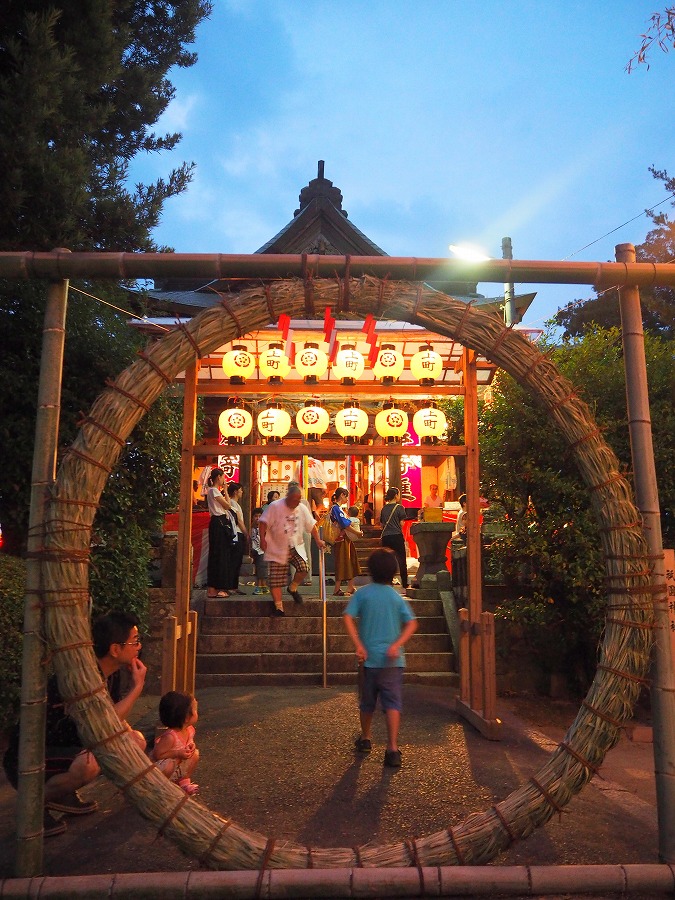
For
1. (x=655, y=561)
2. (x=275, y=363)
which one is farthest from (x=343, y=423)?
(x=655, y=561)

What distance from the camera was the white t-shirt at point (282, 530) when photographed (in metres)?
9.48

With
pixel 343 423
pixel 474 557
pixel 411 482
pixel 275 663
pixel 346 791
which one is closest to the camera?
pixel 346 791

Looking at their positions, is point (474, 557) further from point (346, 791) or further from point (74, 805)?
point (74, 805)

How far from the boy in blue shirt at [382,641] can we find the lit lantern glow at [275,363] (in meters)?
2.73

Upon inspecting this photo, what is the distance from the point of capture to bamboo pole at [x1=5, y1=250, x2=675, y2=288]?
3.94m

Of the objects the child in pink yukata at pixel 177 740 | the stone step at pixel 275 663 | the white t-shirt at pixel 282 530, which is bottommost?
the stone step at pixel 275 663

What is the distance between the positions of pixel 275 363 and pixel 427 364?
1.72 m

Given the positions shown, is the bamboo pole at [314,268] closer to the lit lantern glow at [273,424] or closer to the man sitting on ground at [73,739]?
the man sitting on ground at [73,739]

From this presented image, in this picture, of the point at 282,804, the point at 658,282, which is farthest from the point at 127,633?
the point at 658,282

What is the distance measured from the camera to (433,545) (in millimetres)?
11539

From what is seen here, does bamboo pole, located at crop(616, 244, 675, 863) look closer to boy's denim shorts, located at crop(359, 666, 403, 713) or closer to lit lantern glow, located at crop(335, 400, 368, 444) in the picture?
boy's denim shorts, located at crop(359, 666, 403, 713)

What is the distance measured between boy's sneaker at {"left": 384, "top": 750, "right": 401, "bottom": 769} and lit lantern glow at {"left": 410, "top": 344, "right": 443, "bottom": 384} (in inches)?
159

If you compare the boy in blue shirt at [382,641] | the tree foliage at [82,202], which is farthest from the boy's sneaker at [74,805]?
the tree foliage at [82,202]

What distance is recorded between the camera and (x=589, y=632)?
8.45 meters
